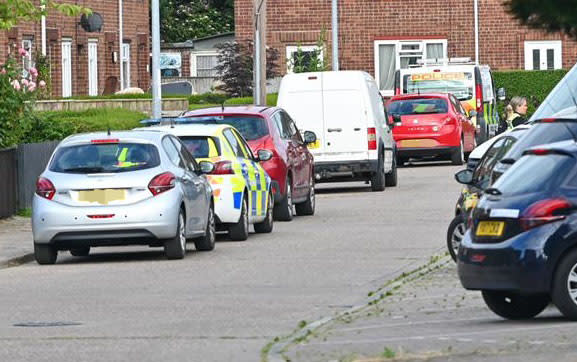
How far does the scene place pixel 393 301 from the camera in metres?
15.5

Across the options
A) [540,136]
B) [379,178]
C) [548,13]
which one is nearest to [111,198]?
[540,136]

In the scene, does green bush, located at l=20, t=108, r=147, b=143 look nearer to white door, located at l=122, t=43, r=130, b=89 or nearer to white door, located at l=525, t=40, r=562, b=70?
white door, located at l=122, t=43, r=130, b=89

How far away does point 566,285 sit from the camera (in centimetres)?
1299

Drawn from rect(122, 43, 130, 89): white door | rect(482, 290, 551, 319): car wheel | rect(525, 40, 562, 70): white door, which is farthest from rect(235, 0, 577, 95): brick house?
rect(482, 290, 551, 319): car wheel

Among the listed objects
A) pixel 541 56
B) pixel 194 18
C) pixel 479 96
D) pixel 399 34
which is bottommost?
pixel 479 96

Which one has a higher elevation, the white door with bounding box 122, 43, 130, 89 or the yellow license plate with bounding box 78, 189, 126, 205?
the white door with bounding box 122, 43, 130, 89

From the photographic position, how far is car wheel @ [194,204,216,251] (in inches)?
844

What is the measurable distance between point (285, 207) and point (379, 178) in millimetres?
7303

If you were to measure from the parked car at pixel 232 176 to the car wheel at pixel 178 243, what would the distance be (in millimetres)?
2281

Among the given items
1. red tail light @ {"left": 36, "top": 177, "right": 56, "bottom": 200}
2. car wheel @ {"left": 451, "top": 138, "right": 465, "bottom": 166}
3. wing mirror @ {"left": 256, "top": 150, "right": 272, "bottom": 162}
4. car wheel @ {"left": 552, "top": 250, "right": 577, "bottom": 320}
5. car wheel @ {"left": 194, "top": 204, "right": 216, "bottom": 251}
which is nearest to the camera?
car wheel @ {"left": 552, "top": 250, "right": 577, "bottom": 320}

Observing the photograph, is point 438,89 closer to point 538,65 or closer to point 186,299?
point 538,65

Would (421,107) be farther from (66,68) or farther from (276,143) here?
(66,68)

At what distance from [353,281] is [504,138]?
202 centimetres

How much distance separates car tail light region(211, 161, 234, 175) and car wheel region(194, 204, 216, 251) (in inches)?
43.5
